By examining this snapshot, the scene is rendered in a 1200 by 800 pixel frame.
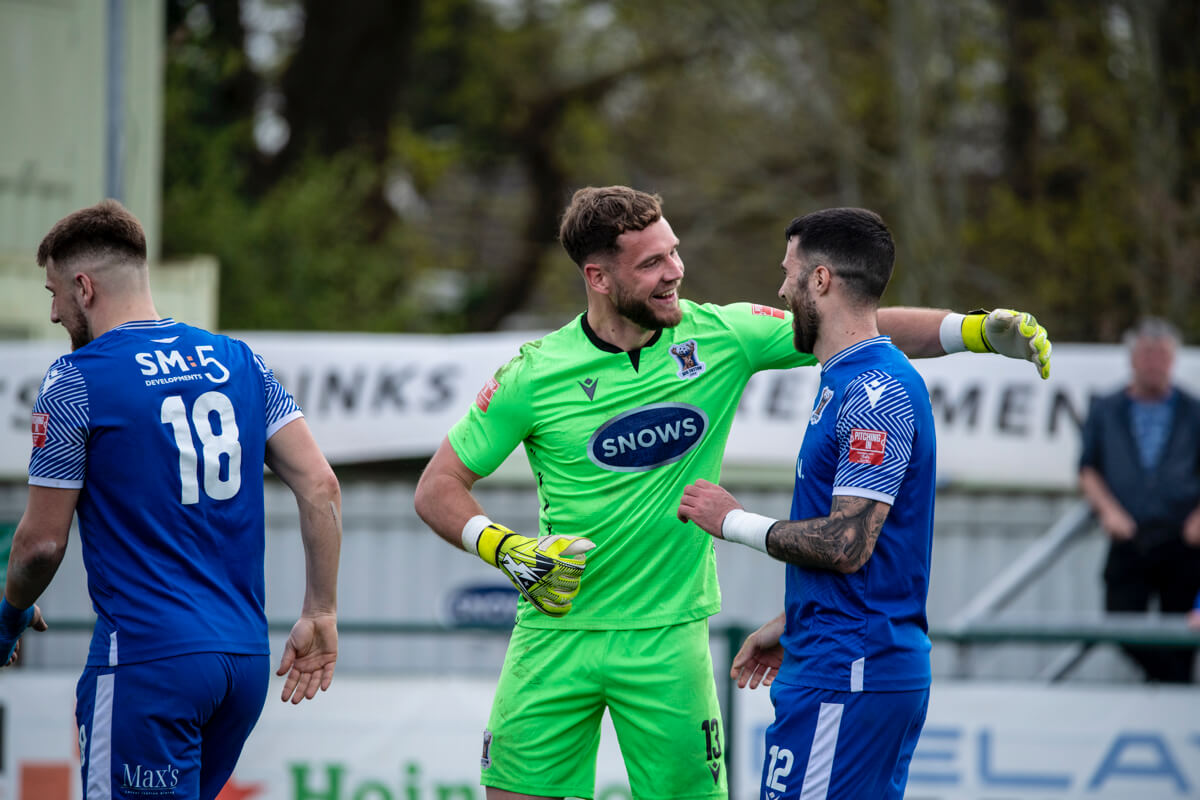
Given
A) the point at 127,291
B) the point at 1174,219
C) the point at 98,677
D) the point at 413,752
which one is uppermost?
the point at 1174,219

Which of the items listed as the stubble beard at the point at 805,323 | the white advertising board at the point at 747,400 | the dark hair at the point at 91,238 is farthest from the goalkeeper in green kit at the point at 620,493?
the white advertising board at the point at 747,400

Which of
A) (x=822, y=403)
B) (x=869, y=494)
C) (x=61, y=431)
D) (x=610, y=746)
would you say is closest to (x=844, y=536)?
(x=869, y=494)

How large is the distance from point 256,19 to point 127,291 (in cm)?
1609

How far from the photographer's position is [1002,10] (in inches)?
685

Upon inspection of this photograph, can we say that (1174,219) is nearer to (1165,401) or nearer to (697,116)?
(1165,401)

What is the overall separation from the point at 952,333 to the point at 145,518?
8.30ft

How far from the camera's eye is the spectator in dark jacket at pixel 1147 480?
8117mm

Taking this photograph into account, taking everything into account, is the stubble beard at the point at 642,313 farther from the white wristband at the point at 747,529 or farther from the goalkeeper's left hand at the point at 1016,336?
the goalkeeper's left hand at the point at 1016,336

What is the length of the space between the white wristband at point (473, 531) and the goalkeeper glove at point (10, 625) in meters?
1.34

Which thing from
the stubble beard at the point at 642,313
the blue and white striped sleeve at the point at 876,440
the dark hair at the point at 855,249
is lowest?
the blue and white striped sleeve at the point at 876,440

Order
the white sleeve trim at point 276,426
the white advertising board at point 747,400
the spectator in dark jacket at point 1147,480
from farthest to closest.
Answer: the white advertising board at point 747,400, the spectator in dark jacket at point 1147,480, the white sleeve trim at point 276,426

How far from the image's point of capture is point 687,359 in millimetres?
4383

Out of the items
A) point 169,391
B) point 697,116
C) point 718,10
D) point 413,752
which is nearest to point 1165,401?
point 413,752

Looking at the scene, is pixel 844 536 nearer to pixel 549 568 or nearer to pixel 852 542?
pixel 852 542
